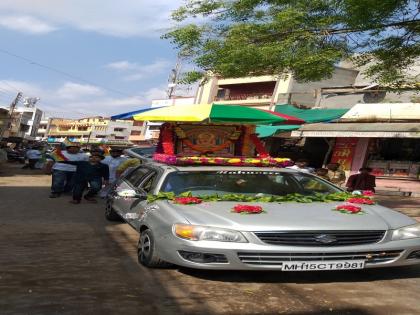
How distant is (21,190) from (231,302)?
11937 millimetres

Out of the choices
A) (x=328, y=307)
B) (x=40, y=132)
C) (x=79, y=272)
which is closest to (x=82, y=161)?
(x=79, y=272)

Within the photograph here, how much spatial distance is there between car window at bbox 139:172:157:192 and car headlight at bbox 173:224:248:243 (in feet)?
5.42

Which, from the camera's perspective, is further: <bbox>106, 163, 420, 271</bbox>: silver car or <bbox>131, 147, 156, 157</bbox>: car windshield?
<bbox>131, 147, 156, 157</bbox>: car windshield

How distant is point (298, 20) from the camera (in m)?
9.72

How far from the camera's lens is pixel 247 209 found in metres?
5.29

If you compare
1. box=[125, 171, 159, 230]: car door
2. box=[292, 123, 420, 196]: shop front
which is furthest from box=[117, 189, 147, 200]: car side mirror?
box=[292, 123, 420, 196]: shop front

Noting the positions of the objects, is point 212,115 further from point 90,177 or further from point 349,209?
point 90,177

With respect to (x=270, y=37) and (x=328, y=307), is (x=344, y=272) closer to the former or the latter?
(x=328, y=307)

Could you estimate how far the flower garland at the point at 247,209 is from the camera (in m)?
5.27

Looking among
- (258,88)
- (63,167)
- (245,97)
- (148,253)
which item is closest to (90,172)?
(63,167)

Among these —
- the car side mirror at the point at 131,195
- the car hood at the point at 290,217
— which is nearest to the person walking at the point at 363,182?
the car hood at the point at 290,217

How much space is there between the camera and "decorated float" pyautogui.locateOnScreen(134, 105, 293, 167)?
7969 millimetres

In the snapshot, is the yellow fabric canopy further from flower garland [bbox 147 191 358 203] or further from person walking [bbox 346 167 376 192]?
person walking [bbox 346 167 376 192]

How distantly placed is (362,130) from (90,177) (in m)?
10.7
